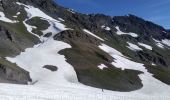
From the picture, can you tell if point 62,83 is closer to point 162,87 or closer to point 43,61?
point 43,61

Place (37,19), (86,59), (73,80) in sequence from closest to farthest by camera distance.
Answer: (73,80) → (86,59) → (37,19)

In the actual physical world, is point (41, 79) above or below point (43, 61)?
below

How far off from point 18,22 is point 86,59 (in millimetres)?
60484

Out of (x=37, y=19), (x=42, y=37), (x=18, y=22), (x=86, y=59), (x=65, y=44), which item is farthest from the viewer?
(x=37, y=19)

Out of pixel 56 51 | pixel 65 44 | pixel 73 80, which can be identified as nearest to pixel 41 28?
pixel 65 44

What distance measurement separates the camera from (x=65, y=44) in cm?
13488

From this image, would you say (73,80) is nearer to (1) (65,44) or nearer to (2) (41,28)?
(1) (65,44)

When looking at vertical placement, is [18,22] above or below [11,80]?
above

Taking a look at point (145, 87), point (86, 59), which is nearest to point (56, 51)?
point (86, 59)

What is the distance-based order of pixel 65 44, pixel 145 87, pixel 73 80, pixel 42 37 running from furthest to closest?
pixel 42 37, pixel 65 44, pixel 145 87, pixel 73 80

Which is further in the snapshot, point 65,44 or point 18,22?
point 18,22

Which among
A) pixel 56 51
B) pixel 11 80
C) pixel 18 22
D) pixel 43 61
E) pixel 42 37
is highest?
pixel 18 22

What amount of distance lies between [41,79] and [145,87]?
32335 mm

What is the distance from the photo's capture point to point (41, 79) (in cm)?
9056
